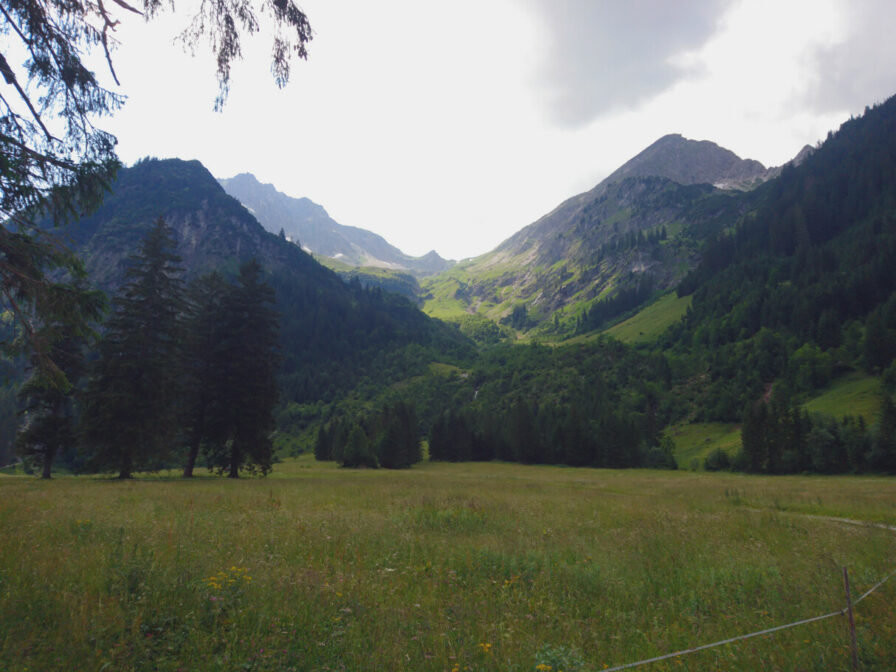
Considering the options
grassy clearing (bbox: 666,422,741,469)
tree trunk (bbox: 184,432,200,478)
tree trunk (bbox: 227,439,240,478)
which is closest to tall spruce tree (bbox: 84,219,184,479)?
tree trunk (bbox: 184,432,200,478)

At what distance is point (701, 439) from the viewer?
100 metres

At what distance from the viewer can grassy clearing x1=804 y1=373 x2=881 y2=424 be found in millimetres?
77750

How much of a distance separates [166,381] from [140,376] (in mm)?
1334

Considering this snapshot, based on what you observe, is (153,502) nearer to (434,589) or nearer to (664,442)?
(434,589)

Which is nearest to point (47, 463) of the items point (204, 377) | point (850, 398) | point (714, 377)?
point (204, 377)

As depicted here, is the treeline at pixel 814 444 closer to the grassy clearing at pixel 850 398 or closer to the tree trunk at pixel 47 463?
the grassy clearing at pixel 850 398

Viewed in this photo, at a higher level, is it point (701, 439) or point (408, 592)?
point (408, 592)

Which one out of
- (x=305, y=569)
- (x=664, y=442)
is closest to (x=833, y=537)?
(x=305, y=569)

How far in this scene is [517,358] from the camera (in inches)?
7303

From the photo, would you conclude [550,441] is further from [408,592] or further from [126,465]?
[408,592]

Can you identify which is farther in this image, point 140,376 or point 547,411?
point 547,411

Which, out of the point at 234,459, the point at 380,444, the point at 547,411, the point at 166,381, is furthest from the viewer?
the point at 547,411

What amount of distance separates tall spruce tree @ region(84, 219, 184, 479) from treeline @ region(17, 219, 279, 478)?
6 centimetres

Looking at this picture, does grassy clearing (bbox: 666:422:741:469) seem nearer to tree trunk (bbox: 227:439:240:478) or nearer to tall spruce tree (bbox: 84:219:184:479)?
tree trunk (bbox: 227:439:240:478)
